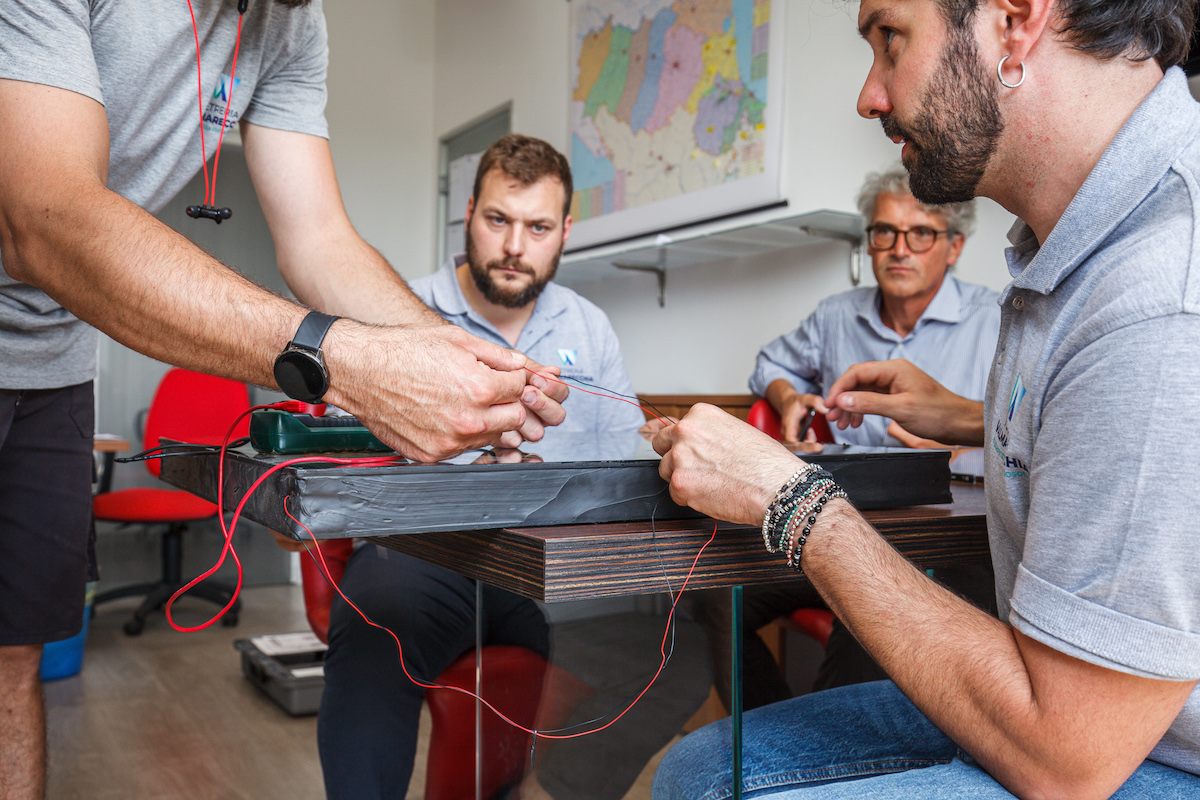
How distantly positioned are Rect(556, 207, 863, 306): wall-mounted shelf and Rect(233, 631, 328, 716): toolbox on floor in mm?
1728

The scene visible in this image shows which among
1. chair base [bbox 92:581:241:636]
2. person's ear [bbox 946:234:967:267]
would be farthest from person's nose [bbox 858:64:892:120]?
chair base [bbox 92:581:241:636]

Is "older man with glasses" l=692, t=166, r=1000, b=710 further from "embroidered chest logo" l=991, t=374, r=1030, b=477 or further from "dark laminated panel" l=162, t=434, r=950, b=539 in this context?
"dark laminated panel" l=162, t=434, r=950, b=539

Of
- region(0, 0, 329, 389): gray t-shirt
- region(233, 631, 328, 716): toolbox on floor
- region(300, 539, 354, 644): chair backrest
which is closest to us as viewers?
region(0, 0, 329, 389): gray t-shirt

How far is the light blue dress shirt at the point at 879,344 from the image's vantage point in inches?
91.6

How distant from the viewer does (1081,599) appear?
0.60 metres

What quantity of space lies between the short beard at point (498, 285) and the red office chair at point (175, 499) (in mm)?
1713

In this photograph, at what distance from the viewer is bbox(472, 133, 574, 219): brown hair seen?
7.84 ft

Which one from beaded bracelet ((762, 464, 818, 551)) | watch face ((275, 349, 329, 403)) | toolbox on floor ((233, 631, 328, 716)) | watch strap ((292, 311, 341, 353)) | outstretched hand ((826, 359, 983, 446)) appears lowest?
toolbox on floor ((233, 631, 328, 716))

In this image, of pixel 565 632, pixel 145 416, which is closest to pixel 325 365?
pixel 565 632

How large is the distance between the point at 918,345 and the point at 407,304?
159cm

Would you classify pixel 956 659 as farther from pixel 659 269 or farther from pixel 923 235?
pixel 659 269

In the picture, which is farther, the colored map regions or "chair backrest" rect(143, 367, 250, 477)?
"chair backrest" rect(143, 367, 250, 477)

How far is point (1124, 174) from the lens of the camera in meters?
0.72

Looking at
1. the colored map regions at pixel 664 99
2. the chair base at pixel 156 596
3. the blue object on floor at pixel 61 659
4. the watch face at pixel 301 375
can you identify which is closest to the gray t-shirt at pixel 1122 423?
the watch face at pixel 301 375
